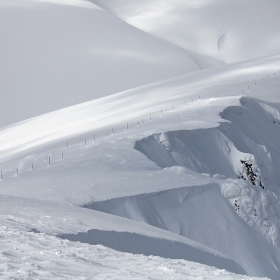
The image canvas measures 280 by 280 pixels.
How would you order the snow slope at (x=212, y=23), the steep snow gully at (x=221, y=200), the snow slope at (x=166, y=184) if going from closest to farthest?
the snow slope at (x=166, y=184), the steep snow gully at (x=221, y=200), the snow slope at (x=212, y=23)

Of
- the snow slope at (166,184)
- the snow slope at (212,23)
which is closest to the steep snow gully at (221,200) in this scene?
the snow slope at (166,184)

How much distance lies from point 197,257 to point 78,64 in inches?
3353

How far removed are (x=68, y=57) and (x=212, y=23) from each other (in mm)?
30878

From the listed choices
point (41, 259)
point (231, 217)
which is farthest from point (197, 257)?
point (231, 217)

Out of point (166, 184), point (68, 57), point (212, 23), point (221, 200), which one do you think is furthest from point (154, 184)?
point (212, 23)

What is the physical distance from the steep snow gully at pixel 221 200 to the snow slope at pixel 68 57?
189ft

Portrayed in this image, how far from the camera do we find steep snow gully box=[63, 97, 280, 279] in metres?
20.8

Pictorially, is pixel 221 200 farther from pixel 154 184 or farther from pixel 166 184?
pixel 154 184

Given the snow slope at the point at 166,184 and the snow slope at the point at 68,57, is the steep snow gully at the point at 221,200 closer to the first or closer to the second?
the snow slope at the point at 166,184

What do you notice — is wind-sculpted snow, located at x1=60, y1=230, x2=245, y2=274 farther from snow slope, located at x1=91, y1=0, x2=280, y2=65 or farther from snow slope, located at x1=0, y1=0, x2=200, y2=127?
snow slope, located at x1=91, y1=0, x2=280, y2=65

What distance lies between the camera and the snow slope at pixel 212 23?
110 m

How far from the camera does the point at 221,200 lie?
2278 centimetres

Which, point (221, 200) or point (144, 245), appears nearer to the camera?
point (144, 245)

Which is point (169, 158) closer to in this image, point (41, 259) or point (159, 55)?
point (41, 259)
